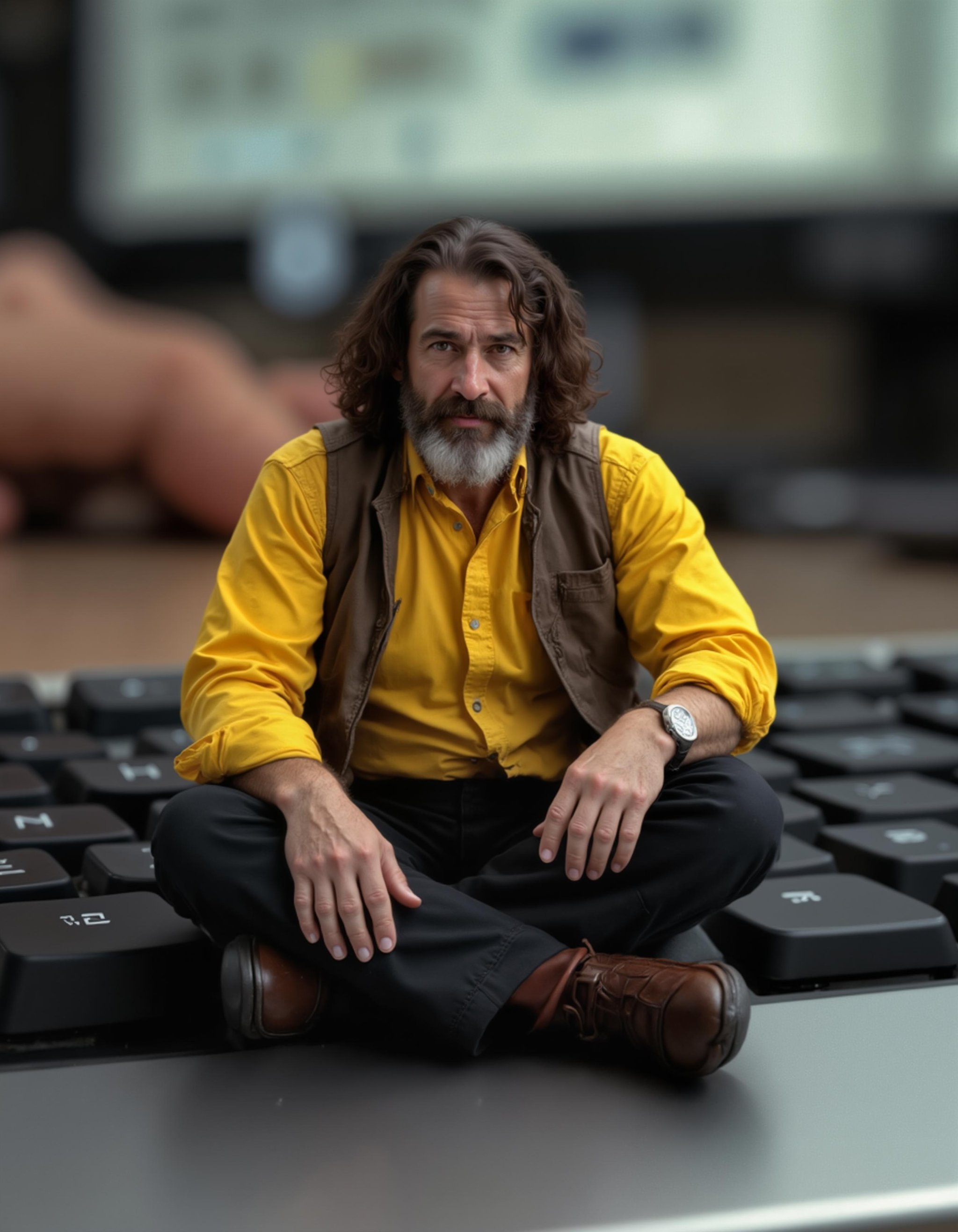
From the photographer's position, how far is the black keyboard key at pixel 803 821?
1.61 m

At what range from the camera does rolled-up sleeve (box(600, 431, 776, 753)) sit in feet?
4.02

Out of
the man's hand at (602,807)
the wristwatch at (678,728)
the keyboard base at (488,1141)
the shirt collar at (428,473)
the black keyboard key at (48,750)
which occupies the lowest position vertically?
Answer: the keyboard base at (488,1141)

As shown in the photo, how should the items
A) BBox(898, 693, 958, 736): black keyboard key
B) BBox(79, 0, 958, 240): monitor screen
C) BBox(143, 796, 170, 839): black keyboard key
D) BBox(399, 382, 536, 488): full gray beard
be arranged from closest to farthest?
BBox(399, 382, 536, 488): full gray beard → BBox(143, 796, 170, 839): black keyboard key → BBox(898, 693, 958, 736): black keyboard key → BBox(79, 0, 958, 240): monitor screen

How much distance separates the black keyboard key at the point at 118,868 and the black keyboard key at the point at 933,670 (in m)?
1.36

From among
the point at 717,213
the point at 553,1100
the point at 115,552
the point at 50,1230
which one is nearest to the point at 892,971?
the point at 553,1100

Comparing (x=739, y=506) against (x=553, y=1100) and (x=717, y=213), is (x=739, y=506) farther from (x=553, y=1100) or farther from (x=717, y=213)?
(x=553, y=1100)

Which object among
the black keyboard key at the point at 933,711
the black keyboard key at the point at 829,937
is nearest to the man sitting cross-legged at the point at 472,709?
the black keyboard key at the point at 829,937

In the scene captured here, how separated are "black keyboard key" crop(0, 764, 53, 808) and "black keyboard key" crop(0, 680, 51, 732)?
9.7 inches

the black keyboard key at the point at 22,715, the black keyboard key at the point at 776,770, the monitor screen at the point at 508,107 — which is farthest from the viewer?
the monitor screen at the point at 508,107

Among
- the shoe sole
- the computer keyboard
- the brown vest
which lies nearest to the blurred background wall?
the computer keyboard

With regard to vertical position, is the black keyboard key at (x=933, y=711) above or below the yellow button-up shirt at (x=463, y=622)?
below

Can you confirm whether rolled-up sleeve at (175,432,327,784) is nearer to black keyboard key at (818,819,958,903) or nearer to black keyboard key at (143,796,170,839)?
black keyboard key at (143,796,170,839)

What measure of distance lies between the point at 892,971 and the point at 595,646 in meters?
0.40

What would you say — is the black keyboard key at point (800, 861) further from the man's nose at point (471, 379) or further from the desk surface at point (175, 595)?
the desk surface at point (175, 595)
